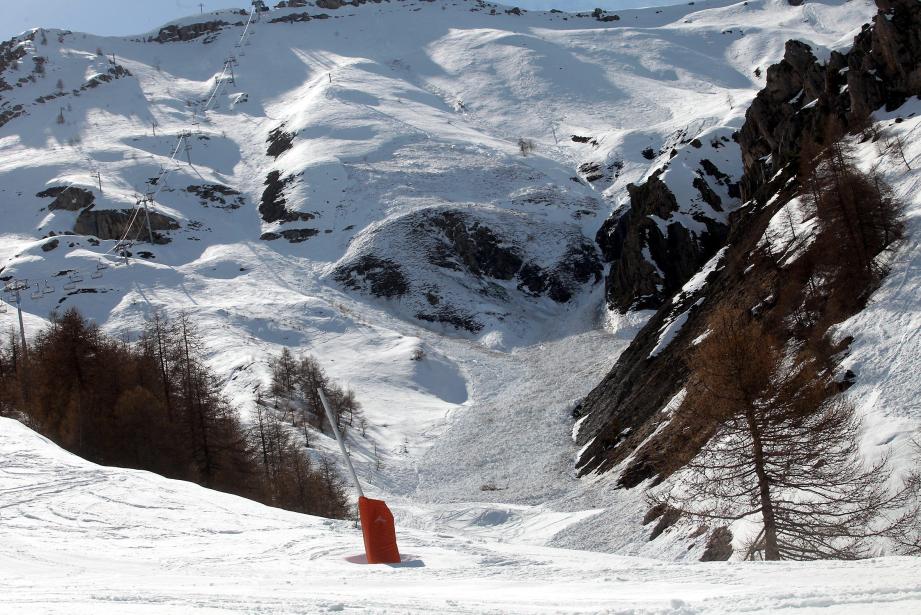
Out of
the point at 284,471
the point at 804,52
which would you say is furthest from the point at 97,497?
the point at 804,52

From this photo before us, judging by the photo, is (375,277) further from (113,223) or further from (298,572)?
(298,572)

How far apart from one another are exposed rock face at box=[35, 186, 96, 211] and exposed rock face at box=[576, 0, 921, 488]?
87.3 m

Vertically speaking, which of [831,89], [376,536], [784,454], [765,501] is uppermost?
[831,89]

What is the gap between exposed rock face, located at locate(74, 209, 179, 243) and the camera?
346 ft

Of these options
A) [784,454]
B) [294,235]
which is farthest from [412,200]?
[784,454]

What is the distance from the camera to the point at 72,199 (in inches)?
4414

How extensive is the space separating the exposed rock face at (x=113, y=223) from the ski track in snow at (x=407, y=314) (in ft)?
9.44

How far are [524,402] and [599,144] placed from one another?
73138 millimetres

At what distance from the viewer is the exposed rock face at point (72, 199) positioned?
365 ft

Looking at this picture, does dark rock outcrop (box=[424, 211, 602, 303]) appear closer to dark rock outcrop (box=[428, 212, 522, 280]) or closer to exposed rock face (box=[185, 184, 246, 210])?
dark rock outcrop (box=[428, 212, 522, 280])

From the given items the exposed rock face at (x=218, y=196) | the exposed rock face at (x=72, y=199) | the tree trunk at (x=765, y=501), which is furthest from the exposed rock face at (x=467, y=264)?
the tree trunk at (x=765, y=501)

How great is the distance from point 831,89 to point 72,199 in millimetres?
102467

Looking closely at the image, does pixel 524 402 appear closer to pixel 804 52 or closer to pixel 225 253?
pixel 804 52

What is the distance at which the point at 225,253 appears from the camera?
100m
